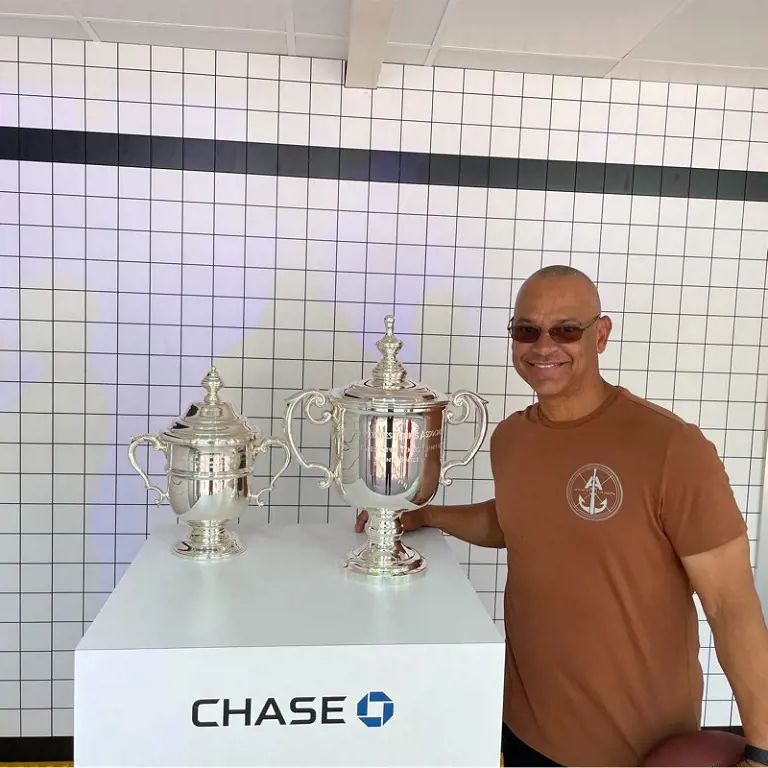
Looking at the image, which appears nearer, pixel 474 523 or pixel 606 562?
pixel 606 562

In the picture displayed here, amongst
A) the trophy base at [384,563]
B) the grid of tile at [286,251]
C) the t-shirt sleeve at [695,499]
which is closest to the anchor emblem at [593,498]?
the t-shirt sleeve at [695,499]

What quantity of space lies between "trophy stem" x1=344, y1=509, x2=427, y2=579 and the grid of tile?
93cm

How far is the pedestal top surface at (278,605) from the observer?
42.2 inches

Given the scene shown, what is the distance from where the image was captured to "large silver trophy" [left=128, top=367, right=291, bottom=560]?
132 cm

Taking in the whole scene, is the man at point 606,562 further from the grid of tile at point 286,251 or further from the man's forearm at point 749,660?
the grid of tile at point 286,251

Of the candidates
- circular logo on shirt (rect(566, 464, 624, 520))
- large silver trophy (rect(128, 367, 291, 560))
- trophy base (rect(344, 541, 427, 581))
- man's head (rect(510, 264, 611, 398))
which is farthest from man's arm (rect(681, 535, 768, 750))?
large silver trophy (rect(128, 367, 291, 560))

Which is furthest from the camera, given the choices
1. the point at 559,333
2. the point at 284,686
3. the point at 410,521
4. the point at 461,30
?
the point at 461,30

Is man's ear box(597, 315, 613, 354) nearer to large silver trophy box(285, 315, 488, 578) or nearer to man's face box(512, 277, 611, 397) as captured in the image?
man's face box(512, 277, 611, 397)

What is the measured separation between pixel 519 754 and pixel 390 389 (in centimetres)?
92

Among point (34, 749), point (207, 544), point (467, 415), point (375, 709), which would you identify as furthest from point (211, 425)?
point (34, 749)

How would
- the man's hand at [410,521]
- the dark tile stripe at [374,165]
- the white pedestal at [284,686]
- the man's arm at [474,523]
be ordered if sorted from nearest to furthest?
the white pedestal at [284,686]
the man's hand at [410,521]
the man's arm at [474,523]
the dark tile stripe at [374,165]

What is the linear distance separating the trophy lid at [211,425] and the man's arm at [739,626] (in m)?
0.92

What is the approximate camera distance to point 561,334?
143 cm

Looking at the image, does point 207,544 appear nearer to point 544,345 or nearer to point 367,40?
point 544,345
